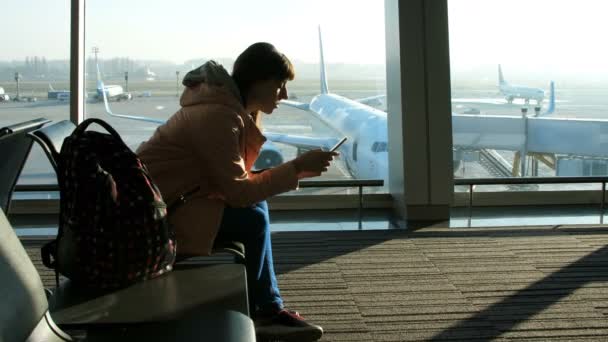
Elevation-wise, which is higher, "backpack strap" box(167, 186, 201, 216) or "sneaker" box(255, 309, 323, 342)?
"backpack strap" box(167, 186, 201, 216)

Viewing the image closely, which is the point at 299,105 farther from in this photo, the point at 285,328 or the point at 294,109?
the point at 285,328

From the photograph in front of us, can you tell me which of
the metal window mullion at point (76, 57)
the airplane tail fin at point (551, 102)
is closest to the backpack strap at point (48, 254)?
the metal window mullion at point (76, 57)

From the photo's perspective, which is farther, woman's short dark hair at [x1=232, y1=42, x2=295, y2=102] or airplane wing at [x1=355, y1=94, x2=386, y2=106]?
airplane wing at [x1=355, y1=94, x2=386, y2=106]

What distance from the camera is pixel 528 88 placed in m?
6.60

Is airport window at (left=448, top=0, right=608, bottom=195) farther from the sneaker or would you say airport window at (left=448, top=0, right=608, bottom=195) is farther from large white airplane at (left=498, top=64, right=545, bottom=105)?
the sneaker

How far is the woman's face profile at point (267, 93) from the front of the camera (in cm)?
262

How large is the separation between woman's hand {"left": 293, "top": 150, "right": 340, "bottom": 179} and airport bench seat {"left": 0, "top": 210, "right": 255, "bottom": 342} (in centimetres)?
54

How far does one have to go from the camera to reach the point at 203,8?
611 cm

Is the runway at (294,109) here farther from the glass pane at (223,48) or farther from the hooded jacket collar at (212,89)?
the hooded jacket collar at (212,89)

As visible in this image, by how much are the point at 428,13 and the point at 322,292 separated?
2545mm

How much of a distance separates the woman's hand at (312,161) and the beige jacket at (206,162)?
51 millimetres

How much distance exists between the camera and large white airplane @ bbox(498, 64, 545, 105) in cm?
652

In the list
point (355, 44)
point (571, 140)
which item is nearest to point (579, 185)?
point (571, 140)

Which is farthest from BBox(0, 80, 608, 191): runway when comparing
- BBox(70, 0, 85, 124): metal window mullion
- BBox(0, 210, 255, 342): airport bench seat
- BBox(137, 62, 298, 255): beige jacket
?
BBox(0, 210, 255, 342): airport bench seat
